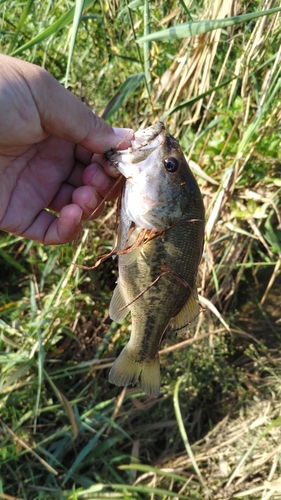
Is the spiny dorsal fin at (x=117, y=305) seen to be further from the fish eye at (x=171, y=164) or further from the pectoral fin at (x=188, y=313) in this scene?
the fish eye at (x=171, y=164)

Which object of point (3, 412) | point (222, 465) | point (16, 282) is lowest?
point (222, 465)

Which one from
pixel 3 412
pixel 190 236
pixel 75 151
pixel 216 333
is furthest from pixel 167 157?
pixel 3 412

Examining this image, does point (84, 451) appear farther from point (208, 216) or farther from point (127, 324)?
point (208, 216)

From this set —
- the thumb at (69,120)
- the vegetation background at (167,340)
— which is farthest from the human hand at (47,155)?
the vegetation background at (167,340)

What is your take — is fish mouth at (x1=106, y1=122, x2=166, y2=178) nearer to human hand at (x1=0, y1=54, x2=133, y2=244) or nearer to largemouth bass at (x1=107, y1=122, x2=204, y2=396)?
largemouth bass at (x1=107, y1=122, x2=204, y2=396)

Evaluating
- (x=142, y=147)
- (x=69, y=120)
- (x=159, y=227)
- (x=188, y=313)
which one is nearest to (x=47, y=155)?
(x=69, y=120)

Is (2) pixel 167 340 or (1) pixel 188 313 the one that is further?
(2) pixel 167 340

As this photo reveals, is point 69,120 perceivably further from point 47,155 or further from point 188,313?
point 188,313
